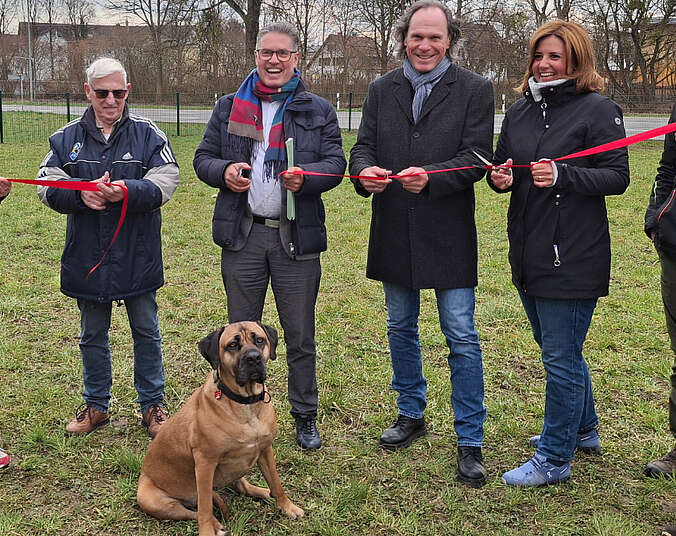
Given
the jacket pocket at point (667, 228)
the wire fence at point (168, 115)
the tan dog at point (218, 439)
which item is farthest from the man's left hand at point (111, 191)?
the wire fence at point (168, 115)

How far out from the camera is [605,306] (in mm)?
6402

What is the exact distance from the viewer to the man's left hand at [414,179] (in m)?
3.44

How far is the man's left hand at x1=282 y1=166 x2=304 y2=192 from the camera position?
361 cm

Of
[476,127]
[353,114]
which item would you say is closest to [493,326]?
[476,127]

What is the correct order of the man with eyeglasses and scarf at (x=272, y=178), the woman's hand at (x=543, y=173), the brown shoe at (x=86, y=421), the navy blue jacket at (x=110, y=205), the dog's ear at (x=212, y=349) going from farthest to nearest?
the brown shoe at (x=86, y=421), the navy blue jacket at (x=110, y=205), the man with eyeglasses and scarf at (x=272, y=178), the dog's ear at (x=212, y=349), the woman's hand at (x=543, y=173)

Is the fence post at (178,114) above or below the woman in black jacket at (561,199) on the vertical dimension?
above

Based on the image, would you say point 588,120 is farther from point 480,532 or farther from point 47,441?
point 47,441

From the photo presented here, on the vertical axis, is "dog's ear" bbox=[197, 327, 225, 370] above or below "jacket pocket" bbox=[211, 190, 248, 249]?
below

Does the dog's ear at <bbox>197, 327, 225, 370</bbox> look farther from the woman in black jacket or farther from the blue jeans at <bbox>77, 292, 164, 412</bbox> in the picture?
the woman in black jacket

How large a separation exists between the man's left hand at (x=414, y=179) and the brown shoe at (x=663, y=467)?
197 centimetres

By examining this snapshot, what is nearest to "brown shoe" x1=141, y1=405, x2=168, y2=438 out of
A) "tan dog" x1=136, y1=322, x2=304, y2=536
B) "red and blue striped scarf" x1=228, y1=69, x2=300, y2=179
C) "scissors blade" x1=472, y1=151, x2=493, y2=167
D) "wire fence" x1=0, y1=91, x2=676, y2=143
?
"tan dog" x1=136, y1=322, x2=304, y2=536

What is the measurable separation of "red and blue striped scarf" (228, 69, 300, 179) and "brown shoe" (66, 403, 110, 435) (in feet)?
6.02

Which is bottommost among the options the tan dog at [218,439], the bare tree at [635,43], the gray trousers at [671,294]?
the tan dog at [218,439]

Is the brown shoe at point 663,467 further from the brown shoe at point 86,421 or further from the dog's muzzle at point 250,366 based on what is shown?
the brown shoe at point 86,421
